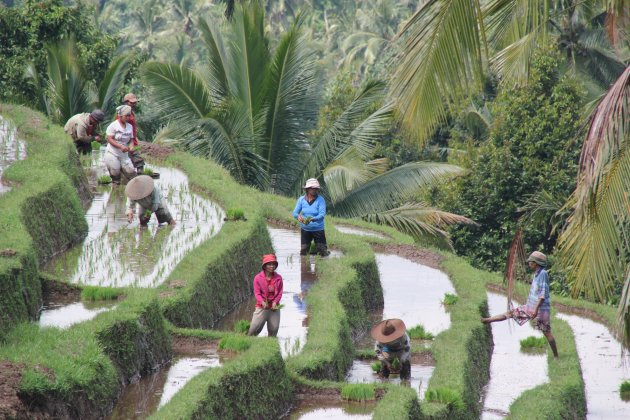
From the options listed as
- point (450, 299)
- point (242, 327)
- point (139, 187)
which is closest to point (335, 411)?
point (242, 327)

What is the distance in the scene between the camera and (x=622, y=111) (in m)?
8.68

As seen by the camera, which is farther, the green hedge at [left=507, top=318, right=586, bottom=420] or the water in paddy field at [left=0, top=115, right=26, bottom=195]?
the water in paddy field at [left=0, top=115, right=26, bottom=195]

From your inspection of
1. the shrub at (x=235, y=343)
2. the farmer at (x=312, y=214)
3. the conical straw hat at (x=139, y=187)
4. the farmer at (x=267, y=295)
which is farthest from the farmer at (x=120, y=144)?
the shrub at (x=235, y=343)

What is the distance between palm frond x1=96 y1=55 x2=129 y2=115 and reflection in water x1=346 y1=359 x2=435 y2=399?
15787 mm

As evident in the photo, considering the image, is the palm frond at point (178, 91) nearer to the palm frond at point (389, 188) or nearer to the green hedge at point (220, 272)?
the palm frond at point (389, 188)

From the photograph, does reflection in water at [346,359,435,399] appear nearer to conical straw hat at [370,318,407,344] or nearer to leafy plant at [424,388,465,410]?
conical straw hat at [370,318,407,344]

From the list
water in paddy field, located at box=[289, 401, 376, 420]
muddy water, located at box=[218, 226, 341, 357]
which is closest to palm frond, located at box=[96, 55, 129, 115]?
muddy water, located at box=[218, 226, 341, 357]

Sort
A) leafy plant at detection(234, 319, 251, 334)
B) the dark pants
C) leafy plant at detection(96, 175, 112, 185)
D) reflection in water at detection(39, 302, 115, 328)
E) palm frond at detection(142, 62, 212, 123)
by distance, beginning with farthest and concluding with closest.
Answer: palm frond at detection(142, 62, 212, 123) < leafy plant at detection(96, 175, 112, 185) < the dark pants < leafy plant at detection(234, 319, 251, 334) < reflection in water at detection(39, 302, 115, 328)

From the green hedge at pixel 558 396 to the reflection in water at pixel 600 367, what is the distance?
0.41 metres

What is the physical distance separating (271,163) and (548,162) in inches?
253

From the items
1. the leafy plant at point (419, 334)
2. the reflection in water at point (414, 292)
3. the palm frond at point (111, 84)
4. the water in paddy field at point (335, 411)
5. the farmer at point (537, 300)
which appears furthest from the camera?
the palm frond at point (111, 84)

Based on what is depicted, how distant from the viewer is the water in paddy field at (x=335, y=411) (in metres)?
10.9

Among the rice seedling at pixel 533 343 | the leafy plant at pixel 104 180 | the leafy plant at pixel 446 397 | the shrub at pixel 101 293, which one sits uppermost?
the leafy plant at pixel 104 180

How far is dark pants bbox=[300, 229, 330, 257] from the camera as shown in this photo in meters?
17.4
